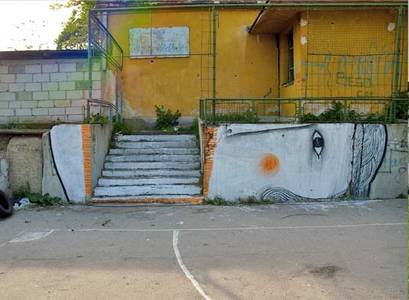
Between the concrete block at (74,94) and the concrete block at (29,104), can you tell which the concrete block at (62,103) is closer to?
the concrete block at (74,94)

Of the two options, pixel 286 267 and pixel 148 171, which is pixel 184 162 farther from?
pixel 286 267

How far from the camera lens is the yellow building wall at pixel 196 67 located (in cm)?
1411

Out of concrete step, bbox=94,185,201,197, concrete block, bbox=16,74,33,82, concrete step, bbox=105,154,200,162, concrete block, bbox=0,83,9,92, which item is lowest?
concrete step, bbox=94,185,201,197

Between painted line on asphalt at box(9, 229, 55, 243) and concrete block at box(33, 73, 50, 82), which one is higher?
concrete block at box(33, 73, 50, 82)

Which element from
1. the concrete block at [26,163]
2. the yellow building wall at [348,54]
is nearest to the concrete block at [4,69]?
the concrete block at [26,163]

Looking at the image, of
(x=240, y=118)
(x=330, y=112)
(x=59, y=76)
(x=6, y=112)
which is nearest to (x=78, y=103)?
(x=59, y=76)

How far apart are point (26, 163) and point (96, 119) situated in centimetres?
179

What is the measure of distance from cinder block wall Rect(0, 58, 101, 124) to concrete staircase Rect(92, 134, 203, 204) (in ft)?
4.80

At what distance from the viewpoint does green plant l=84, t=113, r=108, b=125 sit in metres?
9.93

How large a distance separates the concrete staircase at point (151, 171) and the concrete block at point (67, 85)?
1.68 m

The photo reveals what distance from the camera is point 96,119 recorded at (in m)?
10.4

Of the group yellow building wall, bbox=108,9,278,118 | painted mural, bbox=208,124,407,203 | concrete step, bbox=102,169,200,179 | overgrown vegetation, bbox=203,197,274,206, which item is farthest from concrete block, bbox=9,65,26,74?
overgrown vegetation, bbox=203,197,274,206

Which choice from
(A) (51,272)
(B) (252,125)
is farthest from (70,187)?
(A) (51,272)

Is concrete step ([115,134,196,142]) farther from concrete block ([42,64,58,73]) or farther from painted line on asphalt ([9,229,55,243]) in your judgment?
painted line on asphalt ([9,229,55,243])
